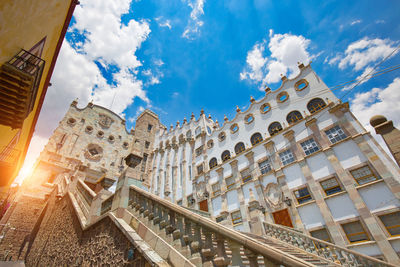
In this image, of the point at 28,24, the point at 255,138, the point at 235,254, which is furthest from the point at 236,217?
the point at 28,24

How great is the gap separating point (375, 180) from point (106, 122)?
3418cm

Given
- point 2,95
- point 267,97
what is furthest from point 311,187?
point 2,95

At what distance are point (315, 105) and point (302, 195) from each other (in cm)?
837

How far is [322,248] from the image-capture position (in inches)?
336

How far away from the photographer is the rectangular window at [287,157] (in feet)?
52.2

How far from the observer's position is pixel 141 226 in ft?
15.1

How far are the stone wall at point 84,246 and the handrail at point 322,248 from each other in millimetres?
7617

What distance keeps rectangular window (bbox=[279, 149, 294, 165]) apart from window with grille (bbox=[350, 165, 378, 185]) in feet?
14.2

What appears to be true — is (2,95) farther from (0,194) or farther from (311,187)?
(0,194)

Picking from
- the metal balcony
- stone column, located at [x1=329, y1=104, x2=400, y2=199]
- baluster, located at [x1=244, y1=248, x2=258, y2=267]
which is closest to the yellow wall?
the metal balcony

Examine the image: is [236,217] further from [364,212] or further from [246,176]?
[364,212]

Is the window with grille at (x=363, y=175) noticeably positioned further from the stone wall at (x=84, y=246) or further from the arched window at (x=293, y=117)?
the stone wall at (x=84, y=246)

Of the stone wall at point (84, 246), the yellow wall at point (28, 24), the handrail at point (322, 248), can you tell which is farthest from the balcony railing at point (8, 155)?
the handrail at point (322, 248)

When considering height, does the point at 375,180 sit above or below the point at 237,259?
above
